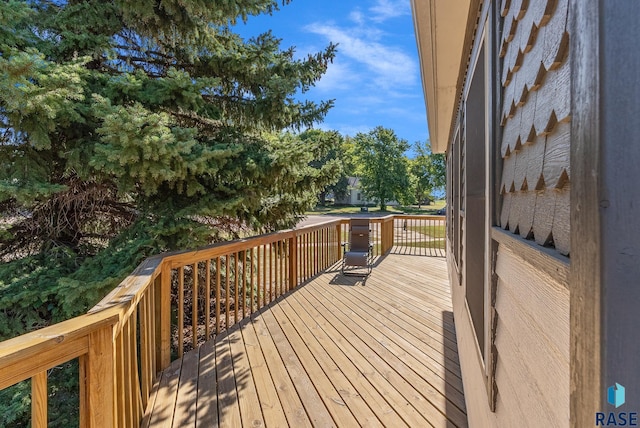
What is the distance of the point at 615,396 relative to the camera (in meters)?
0.39

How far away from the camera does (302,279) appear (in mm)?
5418

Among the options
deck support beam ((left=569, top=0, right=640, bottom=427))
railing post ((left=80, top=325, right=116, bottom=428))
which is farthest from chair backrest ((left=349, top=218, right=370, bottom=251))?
deck support beam ((left=569, top=0, right=640, bottom=427))

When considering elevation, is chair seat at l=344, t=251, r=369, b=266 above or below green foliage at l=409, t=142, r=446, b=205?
below

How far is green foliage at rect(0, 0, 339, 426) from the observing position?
9.53 ft

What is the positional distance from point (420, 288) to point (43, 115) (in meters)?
5.09

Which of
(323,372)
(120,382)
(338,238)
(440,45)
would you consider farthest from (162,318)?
(338,238)

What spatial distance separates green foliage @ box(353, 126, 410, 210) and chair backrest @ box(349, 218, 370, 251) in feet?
83.7

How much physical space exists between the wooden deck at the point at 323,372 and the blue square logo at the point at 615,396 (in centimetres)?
199

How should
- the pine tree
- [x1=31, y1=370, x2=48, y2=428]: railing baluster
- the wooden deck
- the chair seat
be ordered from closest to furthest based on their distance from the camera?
[x1=31, y1=370, x2=48, y2=428]: railing baluster < the wooden deck < the pine tree < the chair seat

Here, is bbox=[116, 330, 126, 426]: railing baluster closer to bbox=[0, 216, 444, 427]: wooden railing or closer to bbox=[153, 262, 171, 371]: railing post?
bbox=[0, 216, 444, 427]: wooden railing

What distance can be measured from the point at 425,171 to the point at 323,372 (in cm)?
3300

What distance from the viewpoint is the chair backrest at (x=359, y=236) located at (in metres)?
6.45

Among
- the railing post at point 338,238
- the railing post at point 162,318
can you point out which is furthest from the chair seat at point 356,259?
the railing post at point 162,318

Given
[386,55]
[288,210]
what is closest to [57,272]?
[288,210]
